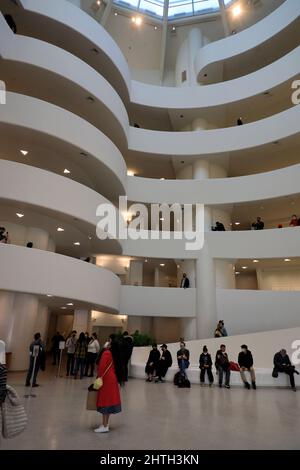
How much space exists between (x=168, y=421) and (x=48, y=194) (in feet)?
33.1

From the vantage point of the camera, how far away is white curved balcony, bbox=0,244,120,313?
475 inches

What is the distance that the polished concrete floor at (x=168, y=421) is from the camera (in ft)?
16.4

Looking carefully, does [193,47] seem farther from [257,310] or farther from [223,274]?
[257,310]

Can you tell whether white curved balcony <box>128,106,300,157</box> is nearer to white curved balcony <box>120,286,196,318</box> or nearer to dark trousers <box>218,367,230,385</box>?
white curved balcony <box>120,286,196,318</box>

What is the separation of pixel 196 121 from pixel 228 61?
4.61 m

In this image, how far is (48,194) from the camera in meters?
13.8

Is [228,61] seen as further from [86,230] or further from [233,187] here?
[86,230]

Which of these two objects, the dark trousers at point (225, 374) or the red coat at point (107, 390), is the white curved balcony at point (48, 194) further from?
the red coat at point (107, 390)

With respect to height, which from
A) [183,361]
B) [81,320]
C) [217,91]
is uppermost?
[217,91]

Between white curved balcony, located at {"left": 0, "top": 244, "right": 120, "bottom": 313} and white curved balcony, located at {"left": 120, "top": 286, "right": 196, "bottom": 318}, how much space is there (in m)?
2.88

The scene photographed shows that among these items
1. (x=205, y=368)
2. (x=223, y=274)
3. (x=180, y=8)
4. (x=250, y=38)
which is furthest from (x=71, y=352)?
(x=180, y=8)

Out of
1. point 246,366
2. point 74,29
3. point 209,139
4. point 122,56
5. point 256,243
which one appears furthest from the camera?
point 209,139

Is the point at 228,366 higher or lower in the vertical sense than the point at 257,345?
lower

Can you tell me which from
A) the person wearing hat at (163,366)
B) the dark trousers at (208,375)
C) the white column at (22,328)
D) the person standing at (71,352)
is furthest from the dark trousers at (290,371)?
the white column at (22,328)
